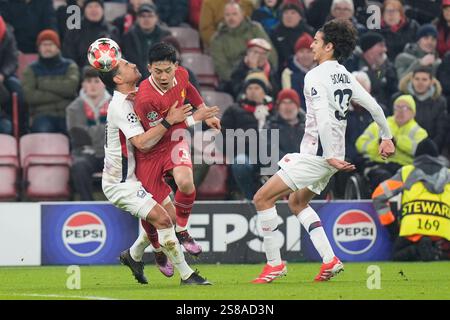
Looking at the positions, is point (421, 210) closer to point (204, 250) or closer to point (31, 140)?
point (204, 250)

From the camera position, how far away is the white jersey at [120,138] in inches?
448

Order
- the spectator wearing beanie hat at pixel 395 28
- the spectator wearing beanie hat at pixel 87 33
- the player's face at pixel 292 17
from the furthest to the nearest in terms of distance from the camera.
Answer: the player's face at pixel 292 17 → the spectator wearing beanie hat at pixel 395 28 → the spectator wearing beanie hat at pixel 87 33

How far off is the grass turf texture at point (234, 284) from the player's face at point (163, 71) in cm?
185

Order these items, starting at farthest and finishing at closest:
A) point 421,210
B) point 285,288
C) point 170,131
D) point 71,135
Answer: point 71,135 → point 421,210 → point 170,131 → point 285,288

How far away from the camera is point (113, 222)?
15.1m

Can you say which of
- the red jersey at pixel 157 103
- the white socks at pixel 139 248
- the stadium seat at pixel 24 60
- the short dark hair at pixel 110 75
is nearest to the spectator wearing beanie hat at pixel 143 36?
the stadium seat at pixel 24 60

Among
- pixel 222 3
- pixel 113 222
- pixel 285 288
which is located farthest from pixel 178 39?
pixel 285 288

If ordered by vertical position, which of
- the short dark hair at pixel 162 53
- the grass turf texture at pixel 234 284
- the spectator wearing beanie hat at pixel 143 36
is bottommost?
the grass turf texture at pixel 234 284

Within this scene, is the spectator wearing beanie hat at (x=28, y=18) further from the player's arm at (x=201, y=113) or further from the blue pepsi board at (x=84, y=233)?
the player's arm at (x=201, y=113)

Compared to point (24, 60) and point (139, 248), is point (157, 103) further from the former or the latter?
point (24, 60)

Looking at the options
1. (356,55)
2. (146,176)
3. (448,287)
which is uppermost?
(356,55)

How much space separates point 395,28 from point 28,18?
16.9 ft

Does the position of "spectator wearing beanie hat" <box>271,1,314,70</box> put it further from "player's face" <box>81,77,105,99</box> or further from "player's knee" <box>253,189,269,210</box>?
"player's knee" <box>253,189,269,210</box>

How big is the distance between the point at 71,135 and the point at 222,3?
348 cm
